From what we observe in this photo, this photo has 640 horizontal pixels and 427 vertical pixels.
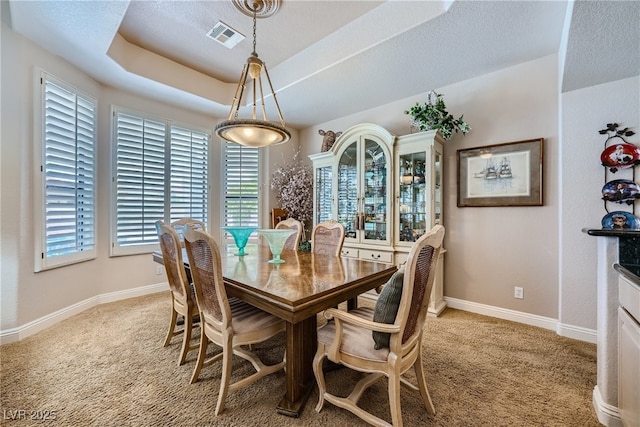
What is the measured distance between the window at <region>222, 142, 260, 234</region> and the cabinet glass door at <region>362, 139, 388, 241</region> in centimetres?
195

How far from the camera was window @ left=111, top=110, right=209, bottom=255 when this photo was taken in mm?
3461

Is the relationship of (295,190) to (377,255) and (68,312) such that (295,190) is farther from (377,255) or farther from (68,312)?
(68,312)

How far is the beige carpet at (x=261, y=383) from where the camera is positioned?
4.93 ft

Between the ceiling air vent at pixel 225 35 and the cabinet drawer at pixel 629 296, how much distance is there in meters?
3.46

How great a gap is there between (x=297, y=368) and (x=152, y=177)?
335 centimetres

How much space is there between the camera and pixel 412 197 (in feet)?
10.5

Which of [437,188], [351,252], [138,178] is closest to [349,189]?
[351,252]

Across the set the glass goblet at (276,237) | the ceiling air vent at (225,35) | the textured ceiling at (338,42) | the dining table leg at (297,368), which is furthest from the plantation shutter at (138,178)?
the dining table leg at (297,368)

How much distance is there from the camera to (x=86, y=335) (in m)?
2.50

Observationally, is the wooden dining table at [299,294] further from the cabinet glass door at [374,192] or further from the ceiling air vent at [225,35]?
the ceiling air vent at [225,35]

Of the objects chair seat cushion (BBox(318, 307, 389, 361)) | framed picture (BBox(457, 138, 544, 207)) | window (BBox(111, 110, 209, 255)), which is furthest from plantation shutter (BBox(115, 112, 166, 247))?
framed picture (BBox(457, 138, 544, 207))

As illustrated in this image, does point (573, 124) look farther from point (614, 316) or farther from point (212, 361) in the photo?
point (212, 361)

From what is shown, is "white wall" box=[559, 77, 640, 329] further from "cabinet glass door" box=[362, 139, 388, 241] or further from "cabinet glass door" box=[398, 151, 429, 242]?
"cabinet glass door" box=[362, 139, 388, 241]

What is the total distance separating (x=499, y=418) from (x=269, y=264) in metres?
1.72
